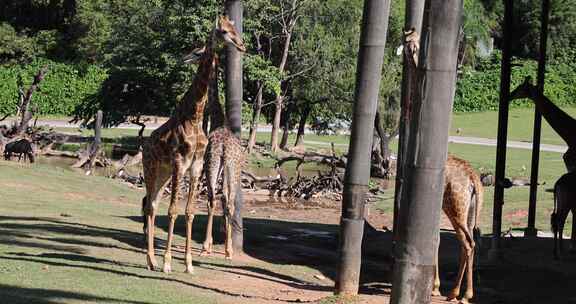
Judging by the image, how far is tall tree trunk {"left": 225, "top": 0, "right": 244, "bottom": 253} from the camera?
1513 centimetres

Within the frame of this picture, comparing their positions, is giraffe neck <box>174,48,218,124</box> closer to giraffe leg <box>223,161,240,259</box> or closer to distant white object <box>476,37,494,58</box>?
giraffe leg <box>223,161,240,259</box>

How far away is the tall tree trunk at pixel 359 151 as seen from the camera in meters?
11.7

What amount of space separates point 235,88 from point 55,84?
143 feet

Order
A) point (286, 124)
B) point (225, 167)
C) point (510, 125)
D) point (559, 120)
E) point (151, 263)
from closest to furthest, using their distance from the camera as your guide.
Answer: point (151, 263) → point (225, 167) → point (559, 120) → point (286, 124) → point (510, 125)

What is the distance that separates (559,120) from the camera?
54.7ft

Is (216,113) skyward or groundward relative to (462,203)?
skyward

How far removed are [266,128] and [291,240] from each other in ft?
126

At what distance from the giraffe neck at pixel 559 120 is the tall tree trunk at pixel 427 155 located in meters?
10.2

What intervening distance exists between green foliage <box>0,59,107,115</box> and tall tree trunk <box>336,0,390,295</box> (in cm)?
4526

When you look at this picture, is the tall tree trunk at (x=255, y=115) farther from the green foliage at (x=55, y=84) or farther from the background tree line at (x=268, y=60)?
the green foliage at (x=55, y=84)

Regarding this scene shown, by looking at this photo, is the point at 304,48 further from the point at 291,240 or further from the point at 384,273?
the point at 384,273

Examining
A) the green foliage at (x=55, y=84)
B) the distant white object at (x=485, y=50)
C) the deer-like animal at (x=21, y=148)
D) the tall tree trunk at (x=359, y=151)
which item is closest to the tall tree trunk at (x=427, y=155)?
the tall tree trunk at (x=359, y=151)

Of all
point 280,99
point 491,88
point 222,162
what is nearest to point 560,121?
point 222,162

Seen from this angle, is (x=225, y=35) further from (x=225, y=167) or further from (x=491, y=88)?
(x=491, y=88)
